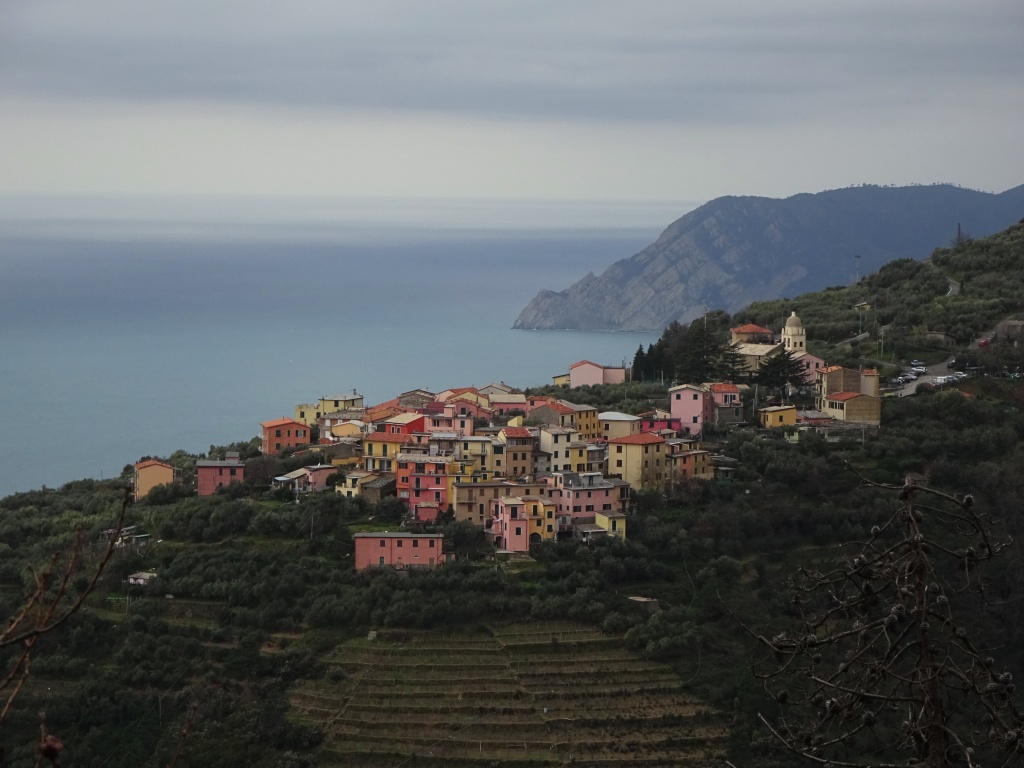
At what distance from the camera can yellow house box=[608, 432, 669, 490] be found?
2498 cm

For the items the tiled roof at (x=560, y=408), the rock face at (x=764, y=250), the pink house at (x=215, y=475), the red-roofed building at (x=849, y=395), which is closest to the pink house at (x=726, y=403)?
the red-roofed building at (x=849, y=395)

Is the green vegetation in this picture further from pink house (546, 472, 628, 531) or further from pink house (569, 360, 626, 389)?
pink house (569, 360, 626, 389)

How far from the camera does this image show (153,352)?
7594 centimetres

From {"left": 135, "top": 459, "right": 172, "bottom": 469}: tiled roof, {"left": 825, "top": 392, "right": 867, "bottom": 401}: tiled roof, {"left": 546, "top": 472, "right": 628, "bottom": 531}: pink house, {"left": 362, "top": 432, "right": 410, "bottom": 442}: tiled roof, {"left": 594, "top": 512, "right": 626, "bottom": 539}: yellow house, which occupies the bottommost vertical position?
{"left": 594, "top": 512, "right": 626, "bottom": 539}: yellow house

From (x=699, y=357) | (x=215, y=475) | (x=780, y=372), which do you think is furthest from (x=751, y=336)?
(x=215, y=475)

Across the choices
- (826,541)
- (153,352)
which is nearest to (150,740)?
(826,541)

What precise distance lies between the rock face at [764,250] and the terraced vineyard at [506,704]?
73222mm

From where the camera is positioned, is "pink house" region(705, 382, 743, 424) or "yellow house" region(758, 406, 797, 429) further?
"pink house" region(705, 382, 743, 424)

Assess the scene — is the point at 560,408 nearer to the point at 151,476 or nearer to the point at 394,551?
the point at 394,551

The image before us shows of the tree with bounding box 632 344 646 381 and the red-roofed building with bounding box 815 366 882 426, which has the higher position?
the tree with bounding box 632 344 646 381

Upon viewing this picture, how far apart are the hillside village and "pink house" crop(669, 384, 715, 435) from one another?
0.9 inches

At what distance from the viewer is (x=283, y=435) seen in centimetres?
2855

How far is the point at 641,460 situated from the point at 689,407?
3.49m

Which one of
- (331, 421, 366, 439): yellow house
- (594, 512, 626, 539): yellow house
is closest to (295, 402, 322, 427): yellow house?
(331, 421, 366, 439): yellow house
